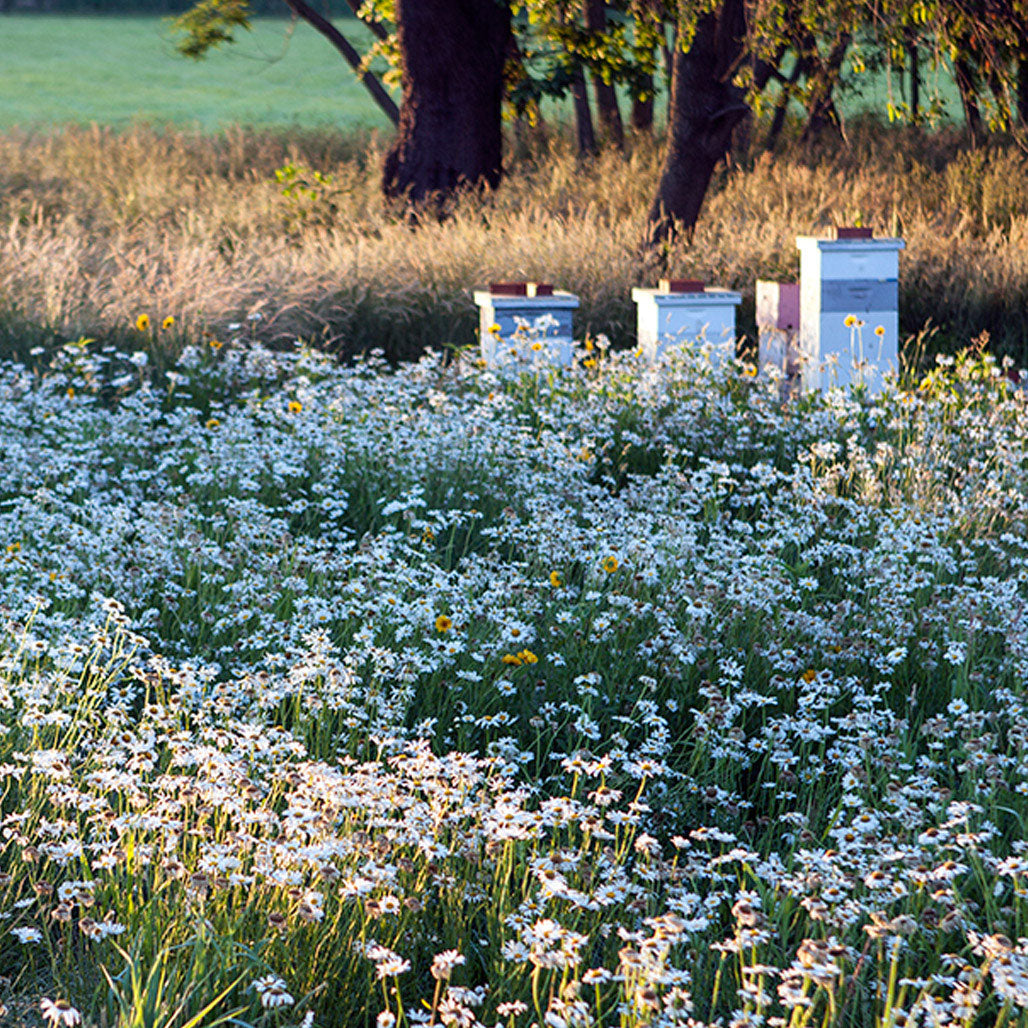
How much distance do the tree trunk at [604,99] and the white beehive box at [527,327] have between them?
325 inches

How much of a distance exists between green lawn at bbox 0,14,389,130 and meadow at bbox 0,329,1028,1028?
101ft

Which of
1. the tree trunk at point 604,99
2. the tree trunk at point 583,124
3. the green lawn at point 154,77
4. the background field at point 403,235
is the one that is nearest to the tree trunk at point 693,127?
the background field at point 403,235

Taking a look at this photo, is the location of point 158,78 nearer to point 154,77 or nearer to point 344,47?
point 154,77

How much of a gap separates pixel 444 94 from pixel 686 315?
24.4 feet

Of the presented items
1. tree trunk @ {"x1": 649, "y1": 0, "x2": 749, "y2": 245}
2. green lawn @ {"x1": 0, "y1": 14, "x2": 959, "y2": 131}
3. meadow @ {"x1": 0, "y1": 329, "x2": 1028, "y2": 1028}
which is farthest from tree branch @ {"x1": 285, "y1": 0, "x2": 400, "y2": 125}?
green lawn @ {"x1": 0, "y1": 14, "x2": 959, "y2": 131}

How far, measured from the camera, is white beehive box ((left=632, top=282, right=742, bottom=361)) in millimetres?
8148

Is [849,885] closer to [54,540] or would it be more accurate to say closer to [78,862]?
→ [78,862]

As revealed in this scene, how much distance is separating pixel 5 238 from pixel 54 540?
8.25 m

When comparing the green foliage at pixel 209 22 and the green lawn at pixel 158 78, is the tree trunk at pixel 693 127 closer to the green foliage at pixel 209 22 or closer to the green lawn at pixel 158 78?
the green foliage at pixel 209 22

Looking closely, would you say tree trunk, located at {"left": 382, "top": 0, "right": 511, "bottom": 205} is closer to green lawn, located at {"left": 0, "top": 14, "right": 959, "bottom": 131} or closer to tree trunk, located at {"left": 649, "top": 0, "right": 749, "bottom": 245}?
tree trunk, located at {"left": 649, "top": 0, "right": 749, "bottom": 245}

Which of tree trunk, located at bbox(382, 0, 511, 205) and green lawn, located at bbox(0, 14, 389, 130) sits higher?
green lawn, located at bbox(0, 14, 389, 130)

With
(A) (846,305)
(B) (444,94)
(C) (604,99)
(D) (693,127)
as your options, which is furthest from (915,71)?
(C) (604,99)

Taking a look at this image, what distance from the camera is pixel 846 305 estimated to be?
27.2 ft

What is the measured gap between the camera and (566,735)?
12.8ft
